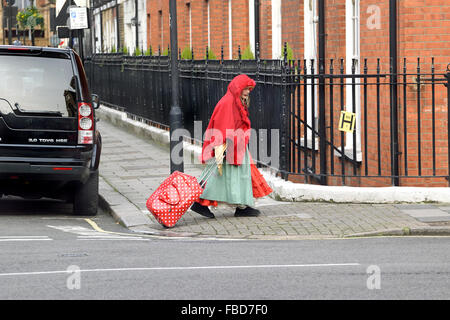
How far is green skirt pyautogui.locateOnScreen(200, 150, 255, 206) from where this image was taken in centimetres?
1164

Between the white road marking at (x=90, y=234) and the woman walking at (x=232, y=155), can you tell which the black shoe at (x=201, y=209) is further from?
the white road marking at (x=90, y=234)

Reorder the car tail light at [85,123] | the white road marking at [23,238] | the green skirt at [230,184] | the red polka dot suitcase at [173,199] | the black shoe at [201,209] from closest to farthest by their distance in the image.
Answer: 1. the white road marking at [23,238]
2. the red polka dot suitcase at [173,199]
3. the green skirt at [230,184]
4. the black shoe at [201,209]
5. the car tail light at [85,123]

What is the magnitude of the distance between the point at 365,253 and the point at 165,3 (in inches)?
873

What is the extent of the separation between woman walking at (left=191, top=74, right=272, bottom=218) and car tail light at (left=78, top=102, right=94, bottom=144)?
1360mm

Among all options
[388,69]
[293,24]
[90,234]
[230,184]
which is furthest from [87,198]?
[293,24]

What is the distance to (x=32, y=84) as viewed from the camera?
11844mm

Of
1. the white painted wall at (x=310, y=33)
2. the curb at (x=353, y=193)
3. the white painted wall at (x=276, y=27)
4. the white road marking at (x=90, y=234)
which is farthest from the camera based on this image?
the white painted wall at (x=276, y=27)

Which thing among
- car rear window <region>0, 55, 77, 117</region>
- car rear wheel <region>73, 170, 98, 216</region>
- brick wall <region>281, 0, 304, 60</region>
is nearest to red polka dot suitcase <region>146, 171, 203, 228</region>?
car rear wheel <region>73, 170, 98, 216</region>

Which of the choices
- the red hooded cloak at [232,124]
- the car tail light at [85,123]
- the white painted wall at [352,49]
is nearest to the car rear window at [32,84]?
the car tail light at [85,123]

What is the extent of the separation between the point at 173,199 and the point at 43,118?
1.78 m

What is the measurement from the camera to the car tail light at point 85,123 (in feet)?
39.5

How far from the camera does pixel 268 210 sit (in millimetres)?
12266

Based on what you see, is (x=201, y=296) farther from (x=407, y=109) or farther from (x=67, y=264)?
(x=407, y=109)

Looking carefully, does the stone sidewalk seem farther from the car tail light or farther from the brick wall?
the brick wall
